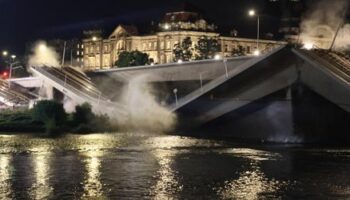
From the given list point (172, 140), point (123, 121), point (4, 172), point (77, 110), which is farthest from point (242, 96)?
point (4, 172)

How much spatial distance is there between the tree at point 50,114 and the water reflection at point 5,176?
3325cm

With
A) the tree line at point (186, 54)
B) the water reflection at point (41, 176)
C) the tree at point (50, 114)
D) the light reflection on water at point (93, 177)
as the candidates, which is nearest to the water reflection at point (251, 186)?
the light reflection on water at point (93, 177)

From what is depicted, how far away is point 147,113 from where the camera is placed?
7831 cm

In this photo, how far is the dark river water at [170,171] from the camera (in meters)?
29.7

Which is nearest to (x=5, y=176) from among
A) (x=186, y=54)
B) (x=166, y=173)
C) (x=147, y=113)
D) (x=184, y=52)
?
(x=166, y=173)

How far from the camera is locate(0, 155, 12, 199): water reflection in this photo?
28938 mm

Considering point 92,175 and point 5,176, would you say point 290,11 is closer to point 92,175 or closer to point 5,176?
point 92,175

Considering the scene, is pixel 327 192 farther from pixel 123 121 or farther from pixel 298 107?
pixel 123 121

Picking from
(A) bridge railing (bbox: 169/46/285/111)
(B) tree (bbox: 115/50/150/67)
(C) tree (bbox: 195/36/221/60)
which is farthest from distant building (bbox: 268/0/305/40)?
(A) bridge railing (bbox: 169/46/285/111)

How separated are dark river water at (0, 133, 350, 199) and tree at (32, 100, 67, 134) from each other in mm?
20121

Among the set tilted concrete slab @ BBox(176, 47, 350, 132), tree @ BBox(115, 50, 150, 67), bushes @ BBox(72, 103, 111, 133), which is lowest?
bushes @ BBox(72, 103, 111, 133)

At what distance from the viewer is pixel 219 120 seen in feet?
243

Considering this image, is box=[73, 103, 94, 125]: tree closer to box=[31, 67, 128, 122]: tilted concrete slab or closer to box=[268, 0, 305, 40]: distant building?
box=[31, 67, 128, 122]: tilted concrete slab

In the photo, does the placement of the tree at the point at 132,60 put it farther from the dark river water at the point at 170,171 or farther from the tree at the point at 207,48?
the dark river water at the point at 170,171
